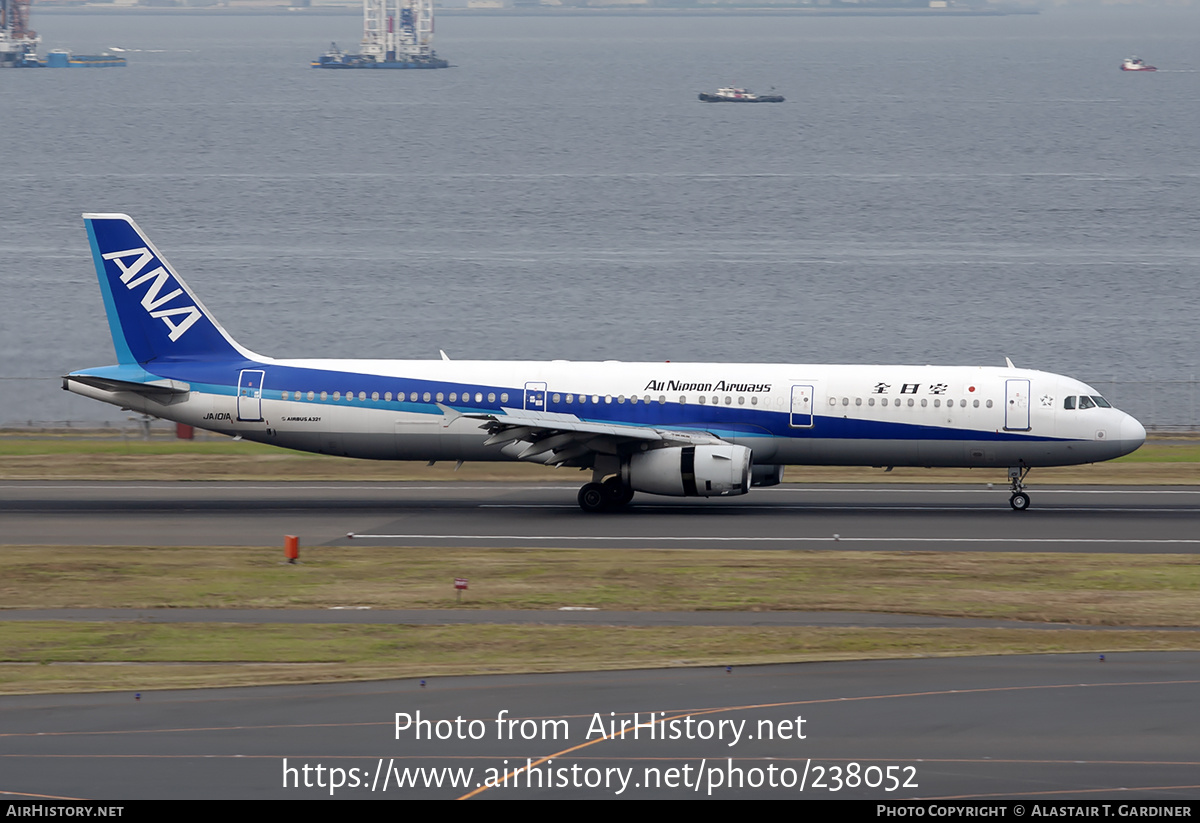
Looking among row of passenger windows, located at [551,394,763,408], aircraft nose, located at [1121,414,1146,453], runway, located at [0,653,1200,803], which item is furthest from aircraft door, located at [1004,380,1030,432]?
runway, located at [0,653,1200,803]

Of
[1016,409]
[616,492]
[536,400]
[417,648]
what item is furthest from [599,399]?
[417,648]

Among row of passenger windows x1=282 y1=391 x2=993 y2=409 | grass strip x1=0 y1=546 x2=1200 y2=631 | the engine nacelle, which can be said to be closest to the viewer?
grass strip x1=0 y1=546 x2=1200 y2=631

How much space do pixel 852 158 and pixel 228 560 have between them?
16135 cm

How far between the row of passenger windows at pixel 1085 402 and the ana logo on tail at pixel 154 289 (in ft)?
78.3

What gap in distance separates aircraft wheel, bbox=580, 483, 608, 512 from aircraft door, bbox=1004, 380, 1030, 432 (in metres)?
10.8

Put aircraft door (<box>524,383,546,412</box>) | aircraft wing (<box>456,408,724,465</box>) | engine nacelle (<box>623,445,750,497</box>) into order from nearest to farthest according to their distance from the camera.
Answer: engine nacelle (<box>623,445,750,497</box>) → aircraft wing (<box>456,408,724,465</box>) → aircraft door (<box>524,383,546,412</box>)

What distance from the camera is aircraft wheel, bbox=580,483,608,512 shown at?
40000mm

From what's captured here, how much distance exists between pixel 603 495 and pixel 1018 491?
1123 cm

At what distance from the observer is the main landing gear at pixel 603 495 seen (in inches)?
1575

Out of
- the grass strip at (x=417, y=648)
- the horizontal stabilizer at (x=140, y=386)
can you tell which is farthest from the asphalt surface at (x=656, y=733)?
the horizontal stabilizer at (x=140, y=386)

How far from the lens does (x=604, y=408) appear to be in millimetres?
40031

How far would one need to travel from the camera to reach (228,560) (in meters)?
32.5

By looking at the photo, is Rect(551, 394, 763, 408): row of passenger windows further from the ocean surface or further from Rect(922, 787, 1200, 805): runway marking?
Rect(922, 787, 1200, 805): runway marking

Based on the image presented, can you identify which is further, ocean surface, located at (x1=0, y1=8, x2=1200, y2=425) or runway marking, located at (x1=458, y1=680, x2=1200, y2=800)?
ocean surface, located at (x1=0, y1=8, x2=1200, y2=425)
